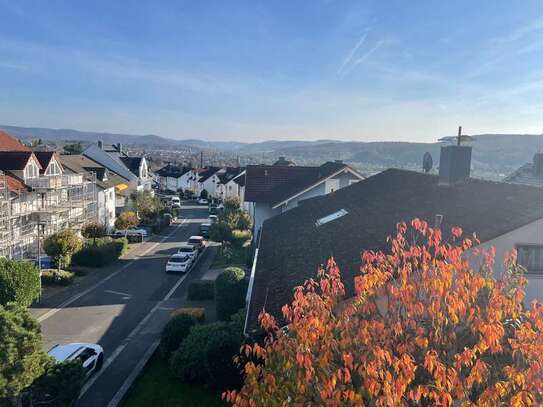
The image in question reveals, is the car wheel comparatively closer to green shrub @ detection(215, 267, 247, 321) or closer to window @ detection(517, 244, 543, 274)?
green shrub @ detection(215, 267, 247, 321)

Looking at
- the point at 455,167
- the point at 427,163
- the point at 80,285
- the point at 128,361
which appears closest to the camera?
the point at 128,361

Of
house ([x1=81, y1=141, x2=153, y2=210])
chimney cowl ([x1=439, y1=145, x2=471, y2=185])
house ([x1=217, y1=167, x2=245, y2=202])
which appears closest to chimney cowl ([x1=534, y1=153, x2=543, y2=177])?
chimney cowl ([x1=439, y1=145, x2=471, y2=185])

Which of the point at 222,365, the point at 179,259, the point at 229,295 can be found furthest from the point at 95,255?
the point at 222,365

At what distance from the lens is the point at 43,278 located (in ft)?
94.0

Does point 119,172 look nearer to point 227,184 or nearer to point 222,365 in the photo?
point 227,184

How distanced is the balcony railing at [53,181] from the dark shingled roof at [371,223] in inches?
778

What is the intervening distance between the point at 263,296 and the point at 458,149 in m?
10.0

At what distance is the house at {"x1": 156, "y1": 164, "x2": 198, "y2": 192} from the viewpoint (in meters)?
101

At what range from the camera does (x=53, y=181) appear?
35.2 m

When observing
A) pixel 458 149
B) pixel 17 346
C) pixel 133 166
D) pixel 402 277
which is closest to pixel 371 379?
pixel 402 277

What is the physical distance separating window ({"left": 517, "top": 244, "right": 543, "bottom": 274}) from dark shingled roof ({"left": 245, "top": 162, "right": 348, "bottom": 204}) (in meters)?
19.9

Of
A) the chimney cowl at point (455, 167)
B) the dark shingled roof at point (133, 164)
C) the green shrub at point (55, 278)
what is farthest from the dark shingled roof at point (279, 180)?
the dark shingled roof at point (133, 164)

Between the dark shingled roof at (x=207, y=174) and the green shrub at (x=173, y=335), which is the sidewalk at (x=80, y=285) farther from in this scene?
the dark shingled roof at (x=207, y=174)

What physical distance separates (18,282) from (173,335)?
31.0 ft
